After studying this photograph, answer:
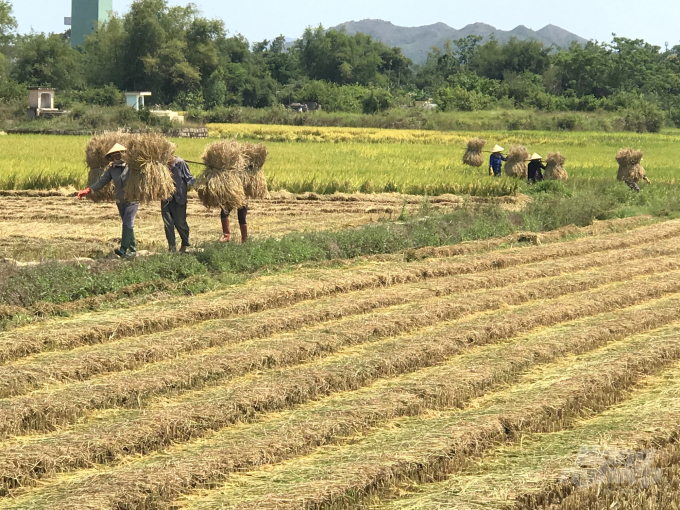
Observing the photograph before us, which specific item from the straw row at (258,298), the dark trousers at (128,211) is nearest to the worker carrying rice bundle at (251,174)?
the dark trousers at (128,211)

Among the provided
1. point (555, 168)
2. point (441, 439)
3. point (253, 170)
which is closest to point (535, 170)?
point (555, 168)

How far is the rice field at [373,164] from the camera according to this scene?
19.8m

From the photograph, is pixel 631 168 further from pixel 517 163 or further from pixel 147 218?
pixel 147 218

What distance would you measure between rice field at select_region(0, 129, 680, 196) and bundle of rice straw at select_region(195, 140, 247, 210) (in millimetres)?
7432

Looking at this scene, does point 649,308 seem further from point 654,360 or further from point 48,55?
point 48,55

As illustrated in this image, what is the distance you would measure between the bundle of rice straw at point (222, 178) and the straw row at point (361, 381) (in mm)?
4294

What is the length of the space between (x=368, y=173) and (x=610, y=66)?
5263 cm

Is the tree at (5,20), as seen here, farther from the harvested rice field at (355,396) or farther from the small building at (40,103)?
the harvested rice field at (355,396)

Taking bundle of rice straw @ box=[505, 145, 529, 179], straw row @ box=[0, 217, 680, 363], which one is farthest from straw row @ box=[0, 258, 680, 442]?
bundle of rice straw @ box=[505, 145, 529, 179]

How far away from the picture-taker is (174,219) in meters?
11.8

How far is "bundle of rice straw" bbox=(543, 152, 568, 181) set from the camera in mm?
21109

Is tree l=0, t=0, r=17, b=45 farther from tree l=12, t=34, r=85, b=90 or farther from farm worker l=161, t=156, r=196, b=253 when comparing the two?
farm worker l=161, t=156, r=196, b=253

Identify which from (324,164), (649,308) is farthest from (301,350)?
(324,164)

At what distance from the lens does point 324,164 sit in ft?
78.8
